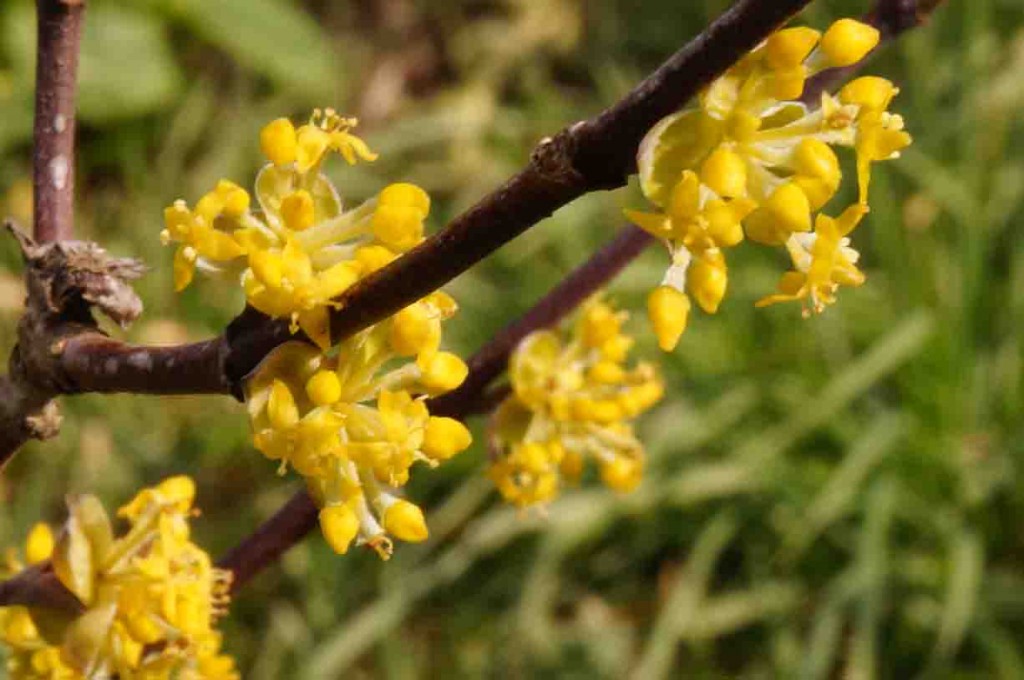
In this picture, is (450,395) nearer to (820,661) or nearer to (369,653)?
(820,661)

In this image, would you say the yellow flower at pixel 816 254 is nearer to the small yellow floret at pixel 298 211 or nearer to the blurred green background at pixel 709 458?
the small yellow floret at pixel 298 211

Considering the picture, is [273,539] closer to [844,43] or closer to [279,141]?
[279,141]

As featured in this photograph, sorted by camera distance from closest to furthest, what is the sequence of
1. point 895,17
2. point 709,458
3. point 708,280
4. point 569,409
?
point 708,280
point 895,17
point 569,409
point 709,458

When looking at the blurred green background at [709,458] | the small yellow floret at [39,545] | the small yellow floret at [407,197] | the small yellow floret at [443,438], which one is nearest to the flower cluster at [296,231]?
the small yellow floret at [407,197]

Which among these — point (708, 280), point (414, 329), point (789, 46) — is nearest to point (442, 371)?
point (414, 329)

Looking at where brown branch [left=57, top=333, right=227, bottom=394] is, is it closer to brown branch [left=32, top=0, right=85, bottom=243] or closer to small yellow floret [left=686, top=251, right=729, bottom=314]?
brown branch [left=32, top=0, right=85, bottom=243]

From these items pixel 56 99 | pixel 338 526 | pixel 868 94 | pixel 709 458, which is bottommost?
pixel 709 458
